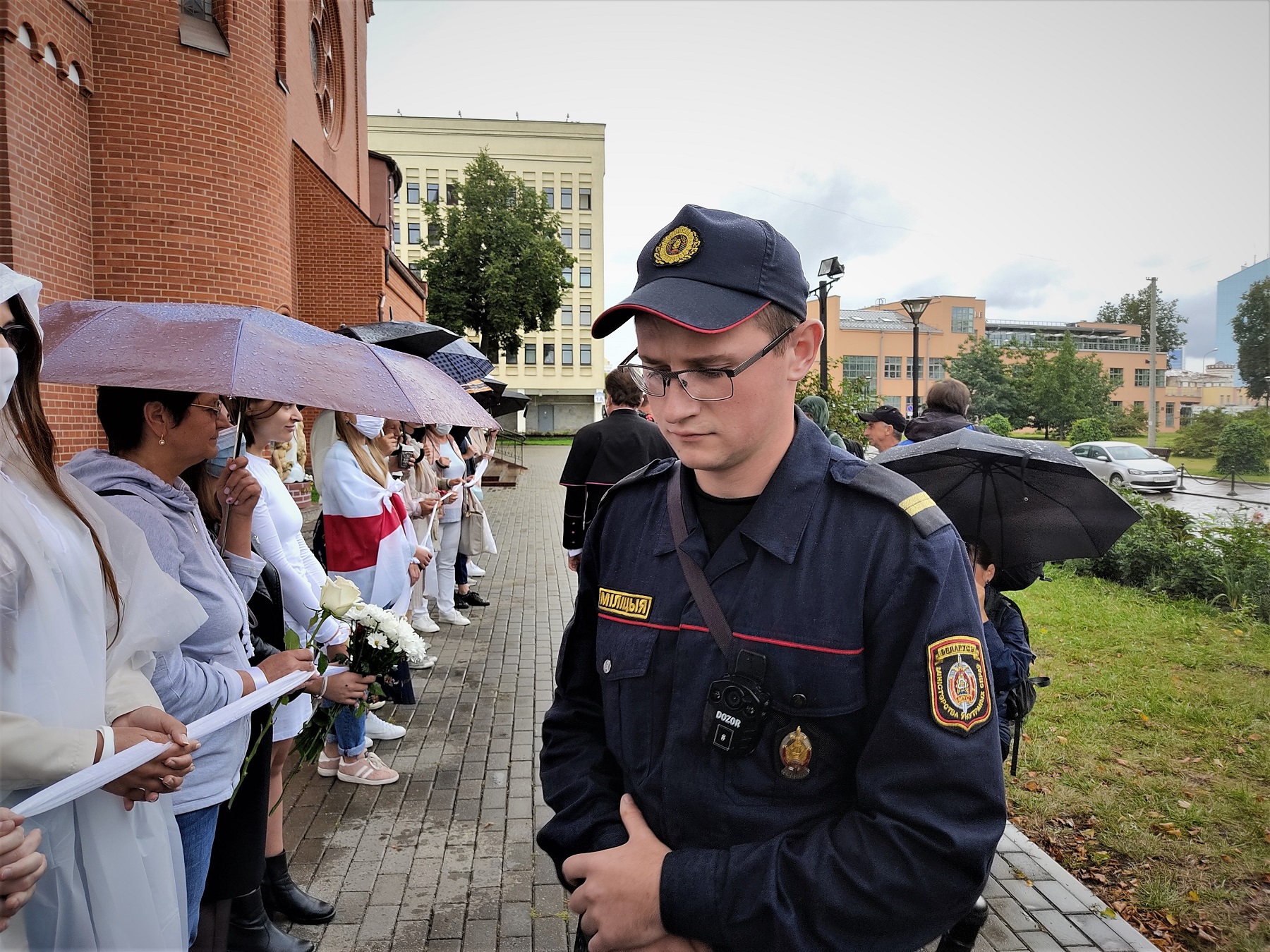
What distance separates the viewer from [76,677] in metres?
1.78

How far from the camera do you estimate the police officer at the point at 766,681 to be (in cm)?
136

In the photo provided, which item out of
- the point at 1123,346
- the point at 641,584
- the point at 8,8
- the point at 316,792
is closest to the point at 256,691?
the point at 641,584

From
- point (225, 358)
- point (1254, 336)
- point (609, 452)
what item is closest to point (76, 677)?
point (225, 358)

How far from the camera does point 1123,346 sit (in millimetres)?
64438

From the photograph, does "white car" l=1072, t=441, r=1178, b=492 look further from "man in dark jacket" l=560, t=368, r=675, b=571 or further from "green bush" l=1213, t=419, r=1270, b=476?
"man in dark jacket" l=560, t=368, r=675, b=571

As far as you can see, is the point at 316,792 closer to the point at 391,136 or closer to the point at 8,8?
the point at 8,8

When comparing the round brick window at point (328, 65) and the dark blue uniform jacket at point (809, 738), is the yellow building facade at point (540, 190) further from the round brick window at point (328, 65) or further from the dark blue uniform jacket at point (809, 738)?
the dark blue uniform jacket at point (809, 738)

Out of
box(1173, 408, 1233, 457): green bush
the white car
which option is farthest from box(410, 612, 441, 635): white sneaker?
the white car

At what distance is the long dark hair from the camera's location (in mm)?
1797

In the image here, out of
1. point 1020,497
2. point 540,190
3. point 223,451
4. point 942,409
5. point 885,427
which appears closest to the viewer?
point 1020,497

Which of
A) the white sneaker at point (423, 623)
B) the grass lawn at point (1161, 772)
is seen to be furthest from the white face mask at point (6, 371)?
the white sneaker at point (423, 623)

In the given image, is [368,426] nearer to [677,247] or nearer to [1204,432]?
[677,247]

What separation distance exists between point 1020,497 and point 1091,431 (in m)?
29.2

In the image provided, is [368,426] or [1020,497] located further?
[368,426]
